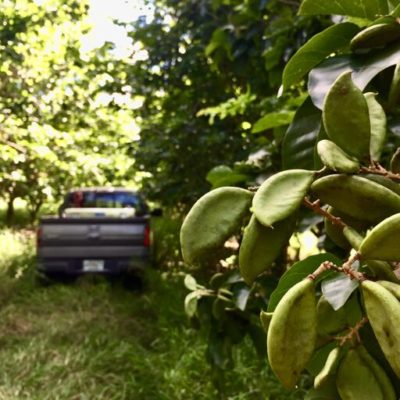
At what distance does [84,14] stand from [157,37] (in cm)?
196

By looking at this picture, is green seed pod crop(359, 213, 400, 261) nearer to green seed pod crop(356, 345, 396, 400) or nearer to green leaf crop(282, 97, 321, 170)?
green seed pod crop(356, 345, 396, 400)

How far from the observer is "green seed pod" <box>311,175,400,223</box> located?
2.31ft

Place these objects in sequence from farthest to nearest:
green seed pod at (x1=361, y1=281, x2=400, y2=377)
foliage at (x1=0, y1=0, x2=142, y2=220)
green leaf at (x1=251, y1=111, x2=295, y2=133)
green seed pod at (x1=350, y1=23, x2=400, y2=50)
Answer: foliage at (x1=0, y1=0, x2=142, y2=220) → green leaf at (x1=251, y1=111, x2=295, y2=133) → green seed pod at (x1=350, y1=23, x2=400, y2=50) → green seed pod at (x1=361, y1=281, x2=400, y2=377)

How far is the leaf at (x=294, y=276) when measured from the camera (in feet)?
2.87

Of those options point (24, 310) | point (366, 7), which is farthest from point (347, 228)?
point (24, 310)

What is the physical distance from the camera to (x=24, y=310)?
5781 millimetres

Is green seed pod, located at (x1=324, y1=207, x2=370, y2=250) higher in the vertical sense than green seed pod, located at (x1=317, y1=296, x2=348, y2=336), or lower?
higher

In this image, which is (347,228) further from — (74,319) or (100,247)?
(100,247)

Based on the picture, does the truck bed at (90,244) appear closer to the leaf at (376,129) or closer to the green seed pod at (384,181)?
the leaf at (376,129)

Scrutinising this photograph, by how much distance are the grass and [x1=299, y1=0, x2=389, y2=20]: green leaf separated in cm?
268

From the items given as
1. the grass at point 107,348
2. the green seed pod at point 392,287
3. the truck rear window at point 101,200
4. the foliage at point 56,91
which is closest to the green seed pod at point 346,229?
the green seed pod at point 392,287

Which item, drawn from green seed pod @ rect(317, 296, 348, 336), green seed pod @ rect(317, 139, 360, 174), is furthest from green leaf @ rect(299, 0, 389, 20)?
green seed pod @ rect(317, 296, 348, 336)

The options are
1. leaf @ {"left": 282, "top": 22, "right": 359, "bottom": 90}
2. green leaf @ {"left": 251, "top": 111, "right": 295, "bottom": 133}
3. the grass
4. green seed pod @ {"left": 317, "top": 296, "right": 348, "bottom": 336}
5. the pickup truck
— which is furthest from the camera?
the pickup truck

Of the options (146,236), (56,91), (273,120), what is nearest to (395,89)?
(273,120)
